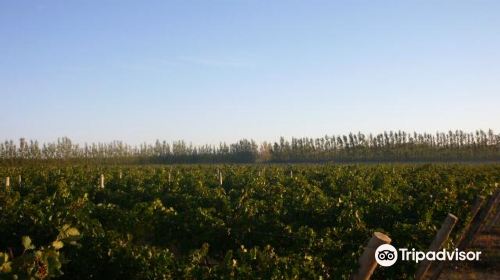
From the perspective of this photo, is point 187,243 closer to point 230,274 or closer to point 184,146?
point 230,274

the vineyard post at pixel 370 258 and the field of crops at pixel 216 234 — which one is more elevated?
the vineyard post at pixel 370 258

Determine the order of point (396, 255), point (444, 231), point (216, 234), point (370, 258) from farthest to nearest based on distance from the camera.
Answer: point (216, 234)
point (444, 231)
point (396, 255)
point (370, 258)

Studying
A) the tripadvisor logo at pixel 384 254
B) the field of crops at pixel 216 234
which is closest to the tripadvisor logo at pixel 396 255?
the tripadvisor logo at pixel 384 254

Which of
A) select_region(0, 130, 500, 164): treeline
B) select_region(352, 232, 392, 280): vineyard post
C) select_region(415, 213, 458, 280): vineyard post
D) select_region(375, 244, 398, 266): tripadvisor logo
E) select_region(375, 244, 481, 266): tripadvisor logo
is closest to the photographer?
select_region(352, 232, 392, 280): vineyard post

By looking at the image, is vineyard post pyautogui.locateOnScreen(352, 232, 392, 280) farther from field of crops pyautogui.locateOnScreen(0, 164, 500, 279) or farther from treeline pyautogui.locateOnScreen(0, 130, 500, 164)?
treeline pyautogui.locateOnScreen(0, 130, 500, 164)

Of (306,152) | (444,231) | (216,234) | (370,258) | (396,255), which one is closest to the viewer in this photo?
(370,258)

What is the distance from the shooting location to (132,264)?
656 centimetres

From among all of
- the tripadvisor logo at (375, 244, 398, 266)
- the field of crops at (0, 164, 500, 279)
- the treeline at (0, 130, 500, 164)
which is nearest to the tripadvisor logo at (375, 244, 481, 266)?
the tripadvisor logo at (375, 244, 398, 266)

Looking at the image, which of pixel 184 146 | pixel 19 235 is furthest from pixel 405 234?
pixel 184 146

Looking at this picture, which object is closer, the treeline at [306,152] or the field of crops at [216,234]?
the field of crops at [216,234]

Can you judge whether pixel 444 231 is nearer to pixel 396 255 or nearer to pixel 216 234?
pixel 396 255

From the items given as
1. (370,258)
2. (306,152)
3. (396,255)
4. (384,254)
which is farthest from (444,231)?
(306,152)

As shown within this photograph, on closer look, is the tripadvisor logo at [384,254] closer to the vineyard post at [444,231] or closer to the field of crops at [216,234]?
the field of crops at [216,234]

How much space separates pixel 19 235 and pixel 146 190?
6.27 m
